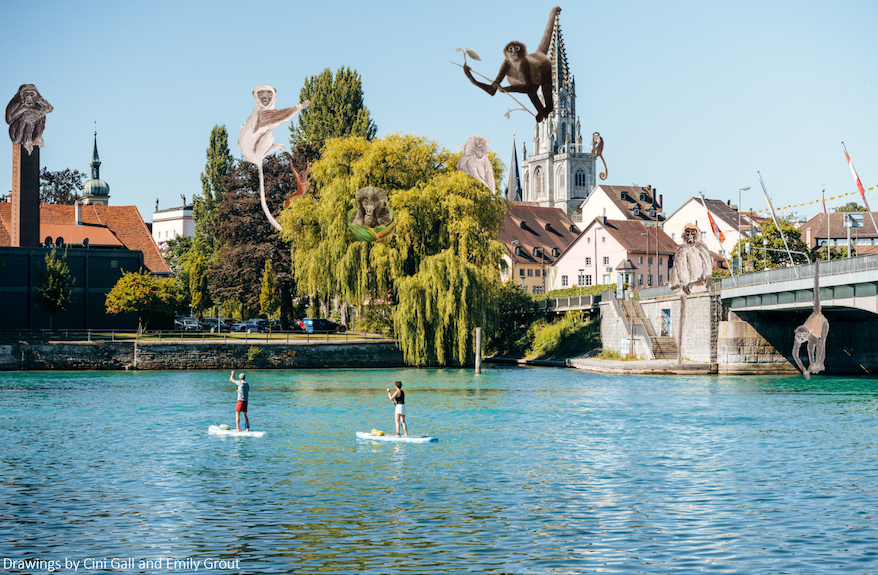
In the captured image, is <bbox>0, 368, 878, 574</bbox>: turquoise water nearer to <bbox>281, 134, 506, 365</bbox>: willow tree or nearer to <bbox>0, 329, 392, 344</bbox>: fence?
<bbox>281, 134, 506, 365</bbox>: willow tree

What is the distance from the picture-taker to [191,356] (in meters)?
72.1

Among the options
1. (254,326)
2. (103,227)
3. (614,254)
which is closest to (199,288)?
(254,326)

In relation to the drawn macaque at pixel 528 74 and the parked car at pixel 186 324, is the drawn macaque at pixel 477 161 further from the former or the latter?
the drawn macaque at pixel 528 74

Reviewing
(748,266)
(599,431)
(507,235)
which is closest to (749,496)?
(599,431)

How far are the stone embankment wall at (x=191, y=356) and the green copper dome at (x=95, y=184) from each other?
126319 millimetres

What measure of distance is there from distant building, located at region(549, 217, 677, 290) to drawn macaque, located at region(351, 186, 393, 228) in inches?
1848

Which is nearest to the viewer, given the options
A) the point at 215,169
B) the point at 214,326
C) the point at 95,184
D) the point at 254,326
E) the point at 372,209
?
the point at 372,209

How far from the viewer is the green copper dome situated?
7367 inches

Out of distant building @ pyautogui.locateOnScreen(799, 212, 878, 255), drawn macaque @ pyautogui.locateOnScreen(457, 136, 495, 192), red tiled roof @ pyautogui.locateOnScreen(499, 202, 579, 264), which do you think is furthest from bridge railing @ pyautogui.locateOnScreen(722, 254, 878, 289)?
distant building @ pyautogui.locateOnScreen(799, 212, 878, 255)

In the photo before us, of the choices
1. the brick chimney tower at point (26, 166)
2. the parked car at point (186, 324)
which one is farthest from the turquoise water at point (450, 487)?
the parked car at point (186, 324)

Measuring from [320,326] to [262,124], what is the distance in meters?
34.5

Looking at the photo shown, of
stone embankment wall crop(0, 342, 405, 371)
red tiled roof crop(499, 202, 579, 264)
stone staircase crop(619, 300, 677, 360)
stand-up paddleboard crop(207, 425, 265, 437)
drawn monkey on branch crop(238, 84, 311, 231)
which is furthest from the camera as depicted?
red tiled roof crop(499, 202, 579, 264)

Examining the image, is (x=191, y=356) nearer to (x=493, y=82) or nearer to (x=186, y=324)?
(x=186, y=324)

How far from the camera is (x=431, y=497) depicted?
22.2 metres
